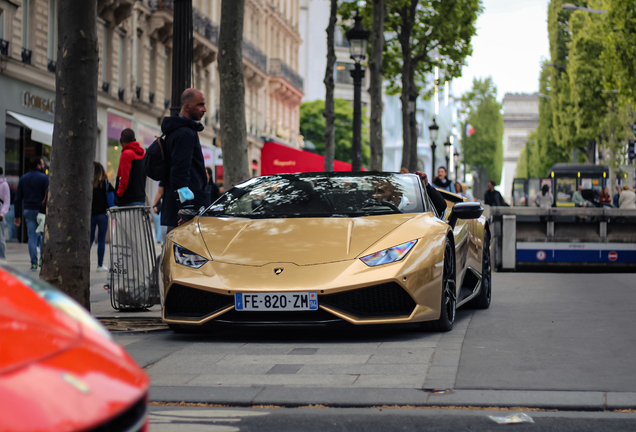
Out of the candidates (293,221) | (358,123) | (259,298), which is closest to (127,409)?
(259,298)

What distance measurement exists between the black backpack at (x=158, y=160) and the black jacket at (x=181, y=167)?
0.05m

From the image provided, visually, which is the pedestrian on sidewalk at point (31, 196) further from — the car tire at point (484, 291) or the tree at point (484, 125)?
the tree at point (484, 125)

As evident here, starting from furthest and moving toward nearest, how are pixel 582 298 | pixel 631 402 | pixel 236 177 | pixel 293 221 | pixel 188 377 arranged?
pixel 236 177 < pixel 582 298 < pixel 293 221 < pixel 188 377 < pixel 631 402

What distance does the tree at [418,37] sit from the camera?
34.4 metres

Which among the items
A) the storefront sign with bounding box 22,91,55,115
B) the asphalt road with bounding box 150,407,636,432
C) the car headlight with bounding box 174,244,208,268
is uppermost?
the storefront sign with bounding box 22,91,55,115

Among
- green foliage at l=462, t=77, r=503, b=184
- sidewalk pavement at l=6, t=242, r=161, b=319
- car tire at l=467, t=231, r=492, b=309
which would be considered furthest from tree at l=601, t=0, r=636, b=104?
green foliage at l=462, t=77, r=503, b=184

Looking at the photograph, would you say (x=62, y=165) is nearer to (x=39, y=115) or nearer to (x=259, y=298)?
(x=259, y=298)

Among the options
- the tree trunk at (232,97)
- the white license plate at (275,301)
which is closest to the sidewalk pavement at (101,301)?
the white license plate at (275,301)

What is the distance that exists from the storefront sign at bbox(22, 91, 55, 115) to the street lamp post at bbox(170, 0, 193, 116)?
13.6m

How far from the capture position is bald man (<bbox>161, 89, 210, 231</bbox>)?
7.80 meters

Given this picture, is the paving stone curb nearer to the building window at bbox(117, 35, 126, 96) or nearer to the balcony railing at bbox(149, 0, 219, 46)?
the building window at bbox(117, 35, 126, 96)

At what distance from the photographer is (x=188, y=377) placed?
5.14m

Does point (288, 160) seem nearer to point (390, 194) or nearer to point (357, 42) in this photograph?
point (357, 42)

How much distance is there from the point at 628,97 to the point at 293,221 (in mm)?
23836
